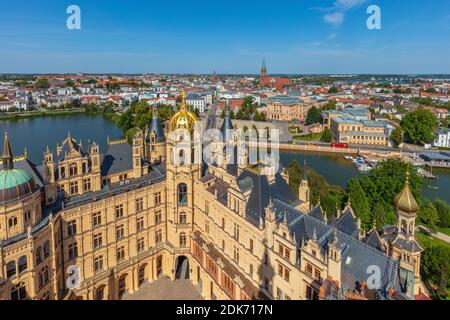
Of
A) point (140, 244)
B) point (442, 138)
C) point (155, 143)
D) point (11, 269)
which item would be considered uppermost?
point (155, 143)

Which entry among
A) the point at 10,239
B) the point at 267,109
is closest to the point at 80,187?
the point at 10,239

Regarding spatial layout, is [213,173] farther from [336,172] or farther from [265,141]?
[265,141]

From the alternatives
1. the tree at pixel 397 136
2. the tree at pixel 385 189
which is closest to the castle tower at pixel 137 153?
the tree at pixel 385 189

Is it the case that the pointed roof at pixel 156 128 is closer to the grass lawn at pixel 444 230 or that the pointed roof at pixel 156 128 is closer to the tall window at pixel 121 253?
the tall window at pixel 121 253

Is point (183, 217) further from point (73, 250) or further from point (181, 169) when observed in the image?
point (73, 250)

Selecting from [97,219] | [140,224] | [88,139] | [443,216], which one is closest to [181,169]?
[140,224]
